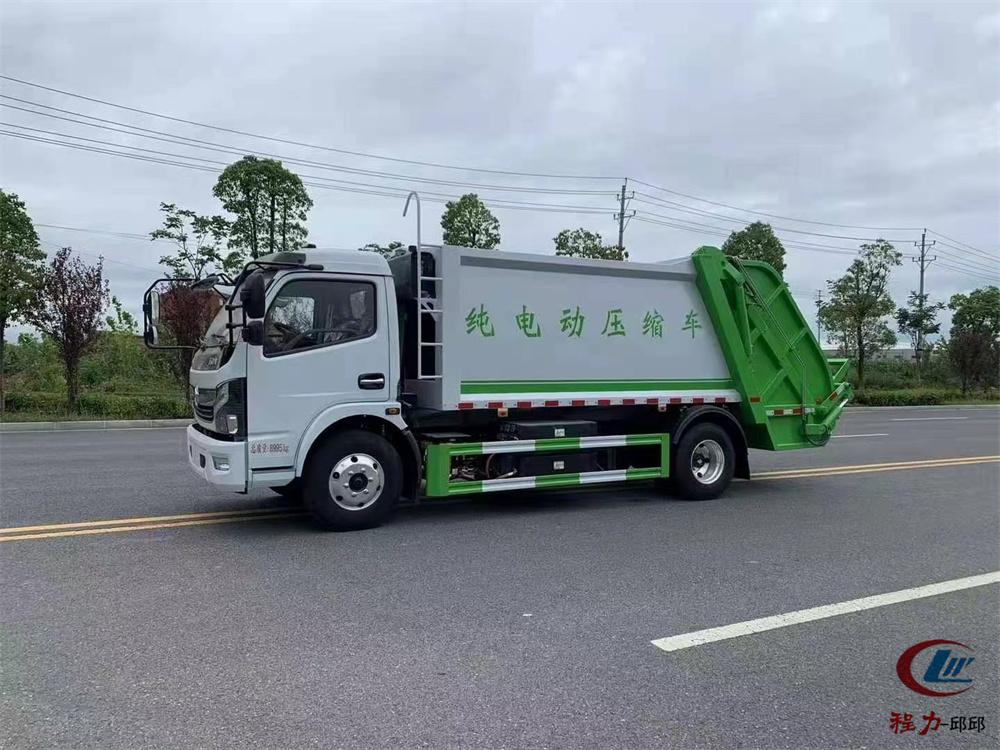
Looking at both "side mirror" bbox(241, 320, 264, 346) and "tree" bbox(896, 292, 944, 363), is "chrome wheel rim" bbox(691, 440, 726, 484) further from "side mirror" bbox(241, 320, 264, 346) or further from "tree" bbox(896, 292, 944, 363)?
"tree" bbox(896, 292, 944, 363)

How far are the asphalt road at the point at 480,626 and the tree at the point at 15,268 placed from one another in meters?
11.9

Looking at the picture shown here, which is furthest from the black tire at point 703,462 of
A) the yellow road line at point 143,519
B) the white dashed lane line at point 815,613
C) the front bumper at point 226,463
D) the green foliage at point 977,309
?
the green foliage at point 977,309

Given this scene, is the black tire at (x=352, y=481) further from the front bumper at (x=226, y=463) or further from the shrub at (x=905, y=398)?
the shrub at (x=905, y=398)

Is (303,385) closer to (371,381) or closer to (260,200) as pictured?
(371,381)

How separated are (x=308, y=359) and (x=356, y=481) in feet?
3.88

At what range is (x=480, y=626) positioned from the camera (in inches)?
177

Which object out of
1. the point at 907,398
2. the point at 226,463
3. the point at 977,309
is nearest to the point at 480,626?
the point at 226,463

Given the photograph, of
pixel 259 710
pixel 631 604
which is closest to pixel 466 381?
pixel 631 604

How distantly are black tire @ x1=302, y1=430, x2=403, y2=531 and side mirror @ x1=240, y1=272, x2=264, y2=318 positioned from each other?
1.34 metres

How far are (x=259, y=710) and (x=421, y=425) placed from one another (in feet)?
13.7

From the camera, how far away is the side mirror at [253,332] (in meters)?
6.14

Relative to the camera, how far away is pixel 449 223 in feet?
84.9

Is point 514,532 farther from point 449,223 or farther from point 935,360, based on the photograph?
point 935,360

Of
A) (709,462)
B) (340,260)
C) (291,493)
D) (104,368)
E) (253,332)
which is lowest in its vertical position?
(291,493)
